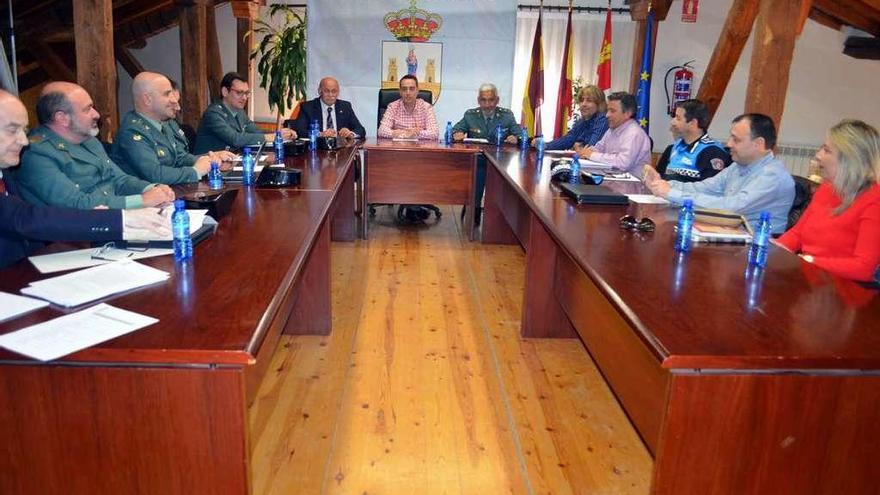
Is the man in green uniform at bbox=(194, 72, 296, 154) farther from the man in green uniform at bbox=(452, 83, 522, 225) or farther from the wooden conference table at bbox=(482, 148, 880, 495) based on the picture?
the wooden conference table at bbox=(482, 148, 880, 495)

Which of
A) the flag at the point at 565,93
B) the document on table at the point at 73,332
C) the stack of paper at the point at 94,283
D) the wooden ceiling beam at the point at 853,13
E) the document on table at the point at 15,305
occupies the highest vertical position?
the wooden ceiling beam at the point at 853,13

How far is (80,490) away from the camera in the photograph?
1267 mm

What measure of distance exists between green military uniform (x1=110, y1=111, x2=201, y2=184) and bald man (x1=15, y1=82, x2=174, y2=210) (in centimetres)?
34

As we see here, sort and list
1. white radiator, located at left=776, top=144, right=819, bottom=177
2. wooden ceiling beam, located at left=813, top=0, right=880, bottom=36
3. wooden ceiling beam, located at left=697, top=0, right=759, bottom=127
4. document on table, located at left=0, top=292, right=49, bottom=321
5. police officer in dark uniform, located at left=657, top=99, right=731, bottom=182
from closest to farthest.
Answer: document on table, located at left=0, top=292, right=49, bottom=321
police officer in dark uniform, located at left=657, top=99, right=731, bottom=182
wooden ceiling beam, located at left=697, top=0, right=759, bottom=127
wooden ceiling beam, located at left=813, top=0, right=880, bottom=36
white radiator, located at left=776, top=144, right=819, bottom=177

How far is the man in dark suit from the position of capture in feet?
16.4

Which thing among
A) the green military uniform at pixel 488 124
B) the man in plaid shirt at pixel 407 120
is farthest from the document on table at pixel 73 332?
the green military uniform at pixel 488 124

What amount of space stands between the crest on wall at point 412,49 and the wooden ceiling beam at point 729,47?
2.63m

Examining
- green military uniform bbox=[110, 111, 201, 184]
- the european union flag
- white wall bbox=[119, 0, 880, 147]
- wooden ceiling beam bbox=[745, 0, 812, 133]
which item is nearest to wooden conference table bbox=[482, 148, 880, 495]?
green military uniform bbox=[110, 111, 201, 184]

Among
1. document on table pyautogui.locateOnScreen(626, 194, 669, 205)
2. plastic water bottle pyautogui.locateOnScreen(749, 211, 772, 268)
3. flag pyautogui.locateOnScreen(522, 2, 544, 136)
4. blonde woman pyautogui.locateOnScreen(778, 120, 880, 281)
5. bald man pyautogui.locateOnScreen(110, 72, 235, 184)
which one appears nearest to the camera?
plastic water bottle pyautogui.locateOnScreen(749, 211, 772, 268)

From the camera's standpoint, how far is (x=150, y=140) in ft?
9.97

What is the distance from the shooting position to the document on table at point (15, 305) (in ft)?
4.41

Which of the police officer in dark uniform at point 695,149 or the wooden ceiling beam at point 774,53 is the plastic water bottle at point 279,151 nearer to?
the police officer in dark uniform at point 695,149

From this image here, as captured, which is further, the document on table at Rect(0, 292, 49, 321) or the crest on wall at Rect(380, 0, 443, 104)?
the crest on wall at Rect(380, 0, 443, 104)

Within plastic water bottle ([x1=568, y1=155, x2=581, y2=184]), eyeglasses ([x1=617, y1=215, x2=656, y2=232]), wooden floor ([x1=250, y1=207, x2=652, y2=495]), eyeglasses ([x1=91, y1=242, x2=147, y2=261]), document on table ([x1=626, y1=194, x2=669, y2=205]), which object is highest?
plastic water bottle ([x1=568, y1=155, x2=581, y2=184])
